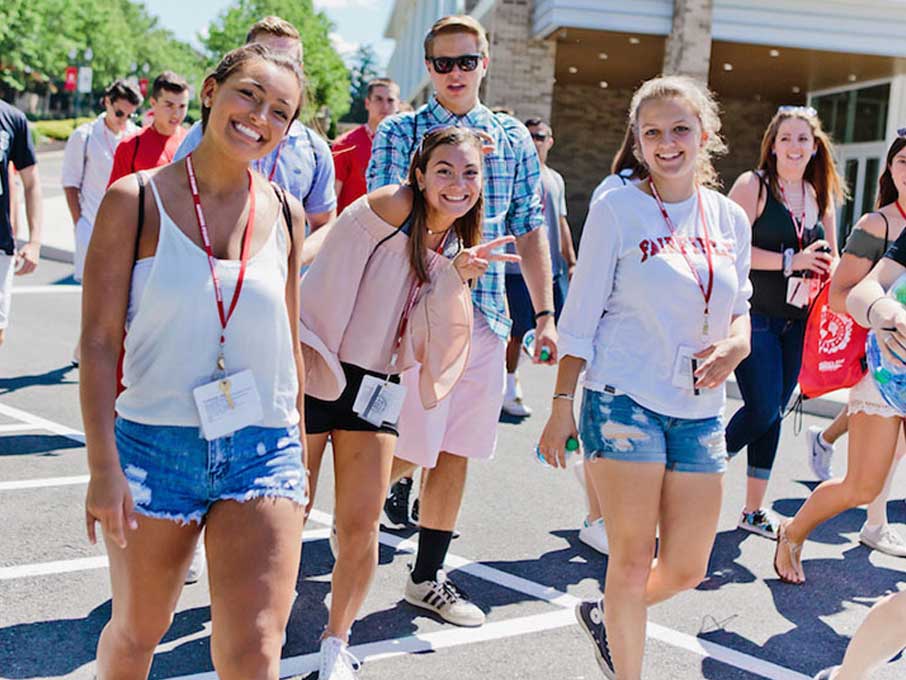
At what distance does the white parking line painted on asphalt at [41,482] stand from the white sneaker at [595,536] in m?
2.63

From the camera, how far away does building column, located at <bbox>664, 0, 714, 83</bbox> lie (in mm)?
19062

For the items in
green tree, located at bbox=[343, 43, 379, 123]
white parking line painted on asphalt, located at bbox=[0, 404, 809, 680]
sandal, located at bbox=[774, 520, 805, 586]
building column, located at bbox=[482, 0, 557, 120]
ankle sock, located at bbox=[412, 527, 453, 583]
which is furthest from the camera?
green tree, located at bbox=[343, 43, 379, 123]

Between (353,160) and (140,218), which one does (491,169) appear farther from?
(353,160)

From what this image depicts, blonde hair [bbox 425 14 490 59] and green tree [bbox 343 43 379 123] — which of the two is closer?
blonde hair [bbox 425 14 490 59]

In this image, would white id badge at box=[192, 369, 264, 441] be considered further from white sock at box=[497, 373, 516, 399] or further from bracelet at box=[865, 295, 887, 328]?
white sock at box=[497, 373, 516, 399]

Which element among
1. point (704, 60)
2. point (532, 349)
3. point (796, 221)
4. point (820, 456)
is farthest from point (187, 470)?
point (704, 60)

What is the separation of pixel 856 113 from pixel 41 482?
23135 mm

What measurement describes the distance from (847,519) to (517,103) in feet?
50.0

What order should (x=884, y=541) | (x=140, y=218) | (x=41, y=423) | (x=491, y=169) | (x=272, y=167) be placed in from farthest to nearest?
(x=41, y=423) < (x=884, y=541) < (x=491, y=169) < (x=272, y=167) < (x=140, y=218)

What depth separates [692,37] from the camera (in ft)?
62.7

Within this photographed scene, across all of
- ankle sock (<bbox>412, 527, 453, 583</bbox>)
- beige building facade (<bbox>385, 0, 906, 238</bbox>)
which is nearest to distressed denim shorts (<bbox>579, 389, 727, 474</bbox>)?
ankle sock (<bbox>412, 527, 453, 583</bbox>)

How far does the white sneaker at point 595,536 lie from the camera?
5.19 meters

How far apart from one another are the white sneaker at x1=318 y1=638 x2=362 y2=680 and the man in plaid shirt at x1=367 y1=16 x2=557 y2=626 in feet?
2.42

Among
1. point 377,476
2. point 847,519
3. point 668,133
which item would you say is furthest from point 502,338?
point 847,519
